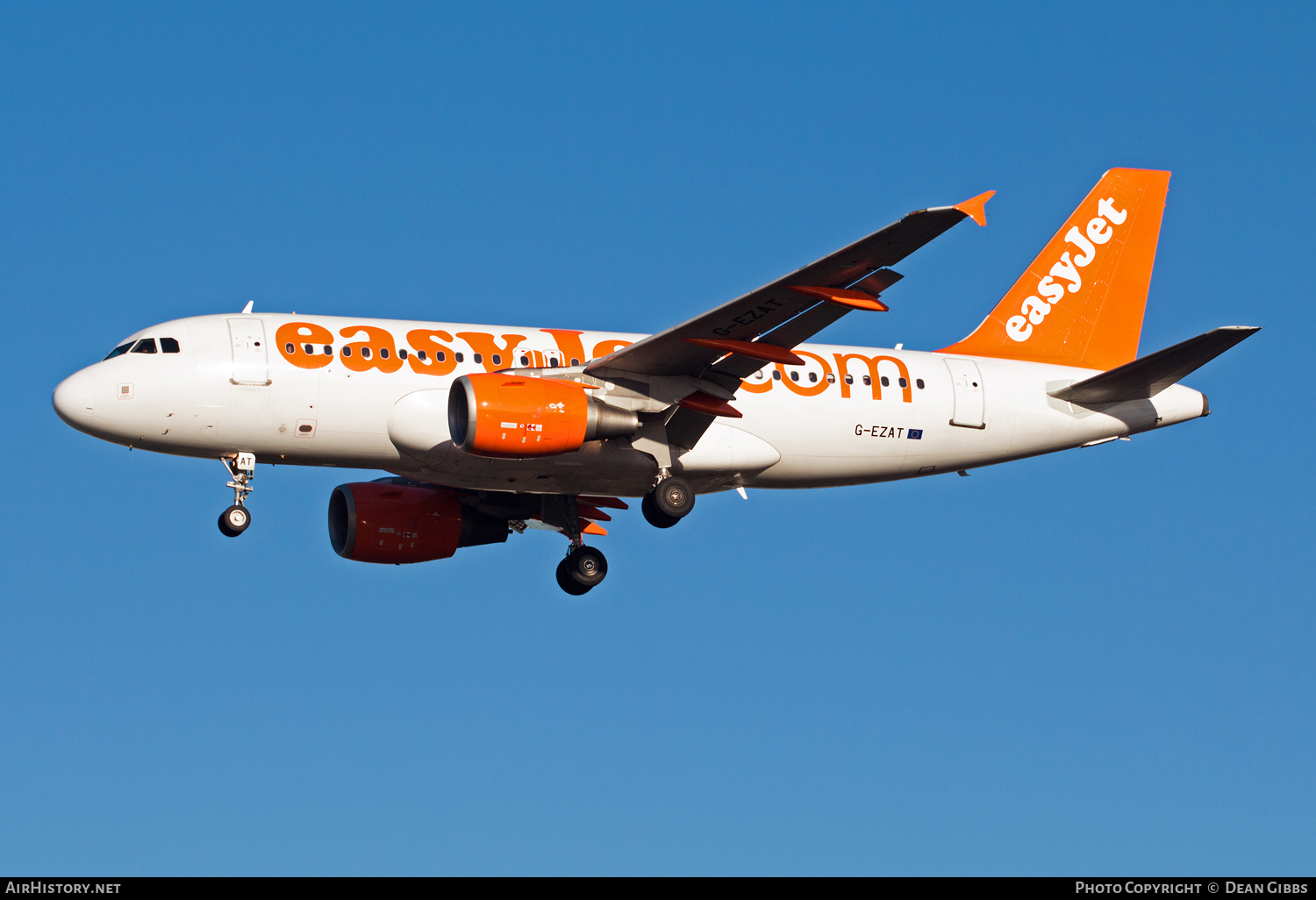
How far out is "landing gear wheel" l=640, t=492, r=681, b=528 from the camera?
33.1 metres

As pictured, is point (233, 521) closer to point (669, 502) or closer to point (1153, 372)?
point (669, 502)

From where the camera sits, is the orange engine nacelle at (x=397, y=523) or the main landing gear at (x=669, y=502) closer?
the main landing gear at (x=669, y=502)

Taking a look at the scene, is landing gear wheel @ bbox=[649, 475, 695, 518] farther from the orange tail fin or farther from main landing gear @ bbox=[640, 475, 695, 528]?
the orange tail fin

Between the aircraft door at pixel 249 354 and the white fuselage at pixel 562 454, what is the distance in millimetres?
32

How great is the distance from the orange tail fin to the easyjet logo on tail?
21 mm

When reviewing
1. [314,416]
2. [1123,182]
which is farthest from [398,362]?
[1123,182]

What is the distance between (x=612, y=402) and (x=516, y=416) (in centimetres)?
252

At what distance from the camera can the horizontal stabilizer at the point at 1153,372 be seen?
109 feet

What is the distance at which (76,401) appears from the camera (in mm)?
31172

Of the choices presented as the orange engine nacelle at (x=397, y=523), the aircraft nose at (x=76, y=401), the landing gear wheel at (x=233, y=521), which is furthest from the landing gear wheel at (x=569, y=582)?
the aircraft nose at (x=76, y=401)

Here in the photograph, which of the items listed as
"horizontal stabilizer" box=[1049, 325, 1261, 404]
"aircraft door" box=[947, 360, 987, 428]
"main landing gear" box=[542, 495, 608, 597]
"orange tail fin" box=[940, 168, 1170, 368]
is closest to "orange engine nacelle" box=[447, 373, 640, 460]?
"main landing gear" box=[542, 495, 608, 597]

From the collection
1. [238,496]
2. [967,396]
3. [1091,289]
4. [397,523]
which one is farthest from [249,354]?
[1091,289]

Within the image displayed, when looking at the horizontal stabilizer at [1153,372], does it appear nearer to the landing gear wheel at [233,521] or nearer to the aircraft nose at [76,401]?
the landing gear wheel at [233,521]

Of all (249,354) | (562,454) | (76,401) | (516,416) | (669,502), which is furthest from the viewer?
(669,502)
